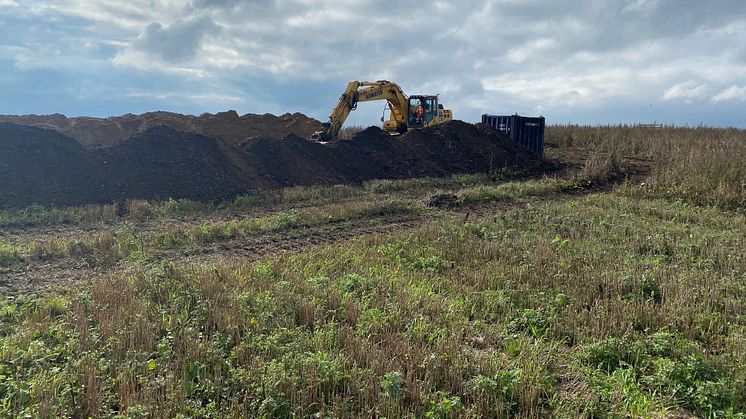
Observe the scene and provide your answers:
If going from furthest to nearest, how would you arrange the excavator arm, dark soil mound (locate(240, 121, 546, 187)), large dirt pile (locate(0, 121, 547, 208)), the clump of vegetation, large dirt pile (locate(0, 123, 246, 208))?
1. the excavator arm
2. dark soil mound (locate(240, 121, 546, 187))
3. large dirt pile (locate(0, 121, 547, 208))
4. large dirt pile (locate(0, 123, 246, 208))
5. the clump of vegetation

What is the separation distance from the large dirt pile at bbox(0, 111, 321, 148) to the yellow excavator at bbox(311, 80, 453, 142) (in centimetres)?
352

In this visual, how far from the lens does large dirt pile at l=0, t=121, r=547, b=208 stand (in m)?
14.1

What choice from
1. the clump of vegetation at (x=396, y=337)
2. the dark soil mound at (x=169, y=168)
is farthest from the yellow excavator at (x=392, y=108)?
the clump of vegetation at (x=396, y=337)

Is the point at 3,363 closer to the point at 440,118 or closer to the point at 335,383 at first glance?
the point at 335,383

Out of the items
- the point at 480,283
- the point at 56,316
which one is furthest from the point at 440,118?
the point at 56,316

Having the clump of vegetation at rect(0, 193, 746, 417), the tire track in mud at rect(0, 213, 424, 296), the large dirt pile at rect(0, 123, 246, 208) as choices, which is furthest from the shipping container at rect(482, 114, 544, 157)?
the clump of vegetation at rect(0, 193, 746, 417)

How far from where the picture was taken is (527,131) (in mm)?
25484

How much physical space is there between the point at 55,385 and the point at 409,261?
4713 millimetres

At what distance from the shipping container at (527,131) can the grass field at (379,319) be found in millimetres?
15240

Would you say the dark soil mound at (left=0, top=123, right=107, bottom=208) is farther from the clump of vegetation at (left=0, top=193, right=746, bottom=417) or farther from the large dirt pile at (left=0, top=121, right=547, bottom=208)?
the clump of vegetation at (left=0, top=193, right=746, bottom=417)

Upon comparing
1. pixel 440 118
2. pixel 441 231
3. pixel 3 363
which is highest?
pixel 440 118

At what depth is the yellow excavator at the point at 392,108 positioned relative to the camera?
2311 cm

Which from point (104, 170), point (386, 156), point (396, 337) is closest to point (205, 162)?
point (104, 170)

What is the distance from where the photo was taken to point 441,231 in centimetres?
919
